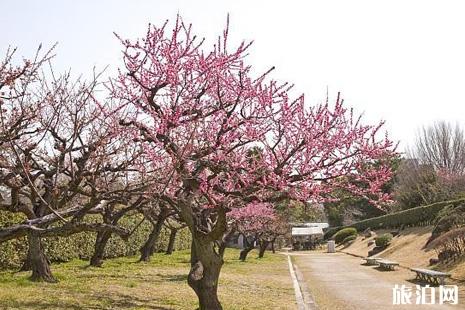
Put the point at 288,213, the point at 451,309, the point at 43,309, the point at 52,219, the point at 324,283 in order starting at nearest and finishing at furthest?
the point at 52,219, the point at 43,309, the point at 451,309, the point at 324,283, the point at 288,213

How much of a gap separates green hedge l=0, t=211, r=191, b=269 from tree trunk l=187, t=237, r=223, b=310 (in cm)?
934

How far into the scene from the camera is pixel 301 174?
7707mm

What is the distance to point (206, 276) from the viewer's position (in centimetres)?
927

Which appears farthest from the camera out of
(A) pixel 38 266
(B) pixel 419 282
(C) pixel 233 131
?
(B) pixel 419 282

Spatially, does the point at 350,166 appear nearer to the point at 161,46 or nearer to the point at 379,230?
the point at 161,46

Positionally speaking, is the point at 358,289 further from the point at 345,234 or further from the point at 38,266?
the point at 345,234

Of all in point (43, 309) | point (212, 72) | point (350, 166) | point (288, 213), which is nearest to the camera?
point (212, 72)

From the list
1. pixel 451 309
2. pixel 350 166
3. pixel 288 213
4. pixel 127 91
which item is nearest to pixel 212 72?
pixel 127 91

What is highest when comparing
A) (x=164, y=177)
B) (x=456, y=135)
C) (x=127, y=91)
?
(x=456, y=135)

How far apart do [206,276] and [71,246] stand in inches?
528

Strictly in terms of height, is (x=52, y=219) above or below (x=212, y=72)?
below

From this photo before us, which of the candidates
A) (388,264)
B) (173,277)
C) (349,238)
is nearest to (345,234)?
(349,238)

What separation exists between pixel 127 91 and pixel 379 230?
41088mm

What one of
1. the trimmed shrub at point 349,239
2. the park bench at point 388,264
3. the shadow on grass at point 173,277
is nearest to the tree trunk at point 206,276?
the shadow on grass at point 173,277
